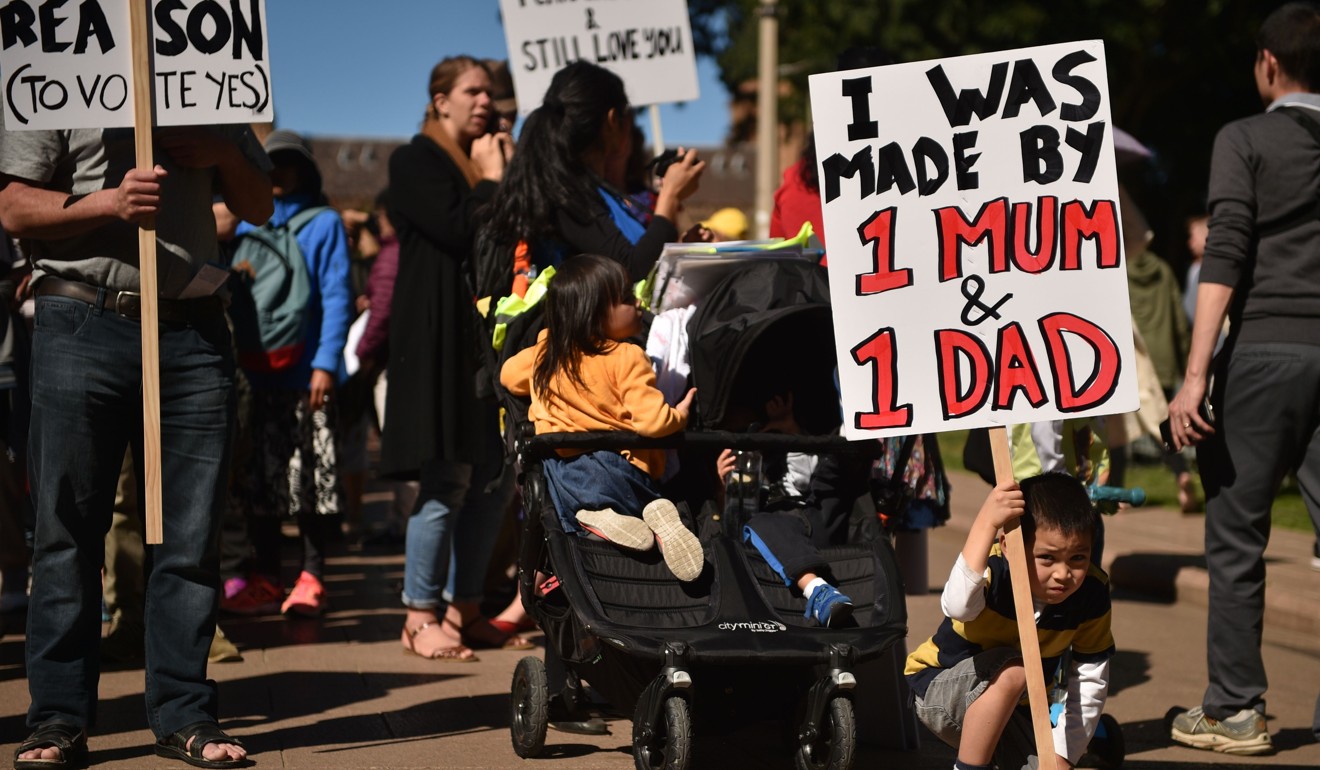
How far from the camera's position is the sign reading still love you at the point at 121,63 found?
15.6ft

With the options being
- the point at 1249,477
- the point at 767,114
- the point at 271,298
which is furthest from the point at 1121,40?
the point at 1249,477

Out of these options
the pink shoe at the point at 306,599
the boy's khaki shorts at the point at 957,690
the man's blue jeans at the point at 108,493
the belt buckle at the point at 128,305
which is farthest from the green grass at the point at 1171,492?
the belt buckle at the point at 128,305

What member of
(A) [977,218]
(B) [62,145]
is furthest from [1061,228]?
(B) [62,145]

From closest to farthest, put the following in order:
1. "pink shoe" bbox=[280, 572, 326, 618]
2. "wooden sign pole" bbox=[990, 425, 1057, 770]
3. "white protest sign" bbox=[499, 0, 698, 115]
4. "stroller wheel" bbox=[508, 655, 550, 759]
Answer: "wooden sign pole" bbox=[990, 425, 1057, 770] → "stroller wheel" bbox=[508, 655, 550, 759] → "pink shoe" bbox=[280, 572, 326, 618] → "white protest sign" bbox=[499, 0, 698, 115]

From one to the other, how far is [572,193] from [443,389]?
4.10ft

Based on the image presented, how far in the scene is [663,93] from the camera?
825cm

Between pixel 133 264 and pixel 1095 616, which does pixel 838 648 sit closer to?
pixel 1095 616

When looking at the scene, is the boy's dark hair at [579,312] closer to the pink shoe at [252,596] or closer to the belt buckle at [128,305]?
the belt buckle at [128,305]

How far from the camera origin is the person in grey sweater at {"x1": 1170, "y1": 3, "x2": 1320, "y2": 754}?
5.47 meters

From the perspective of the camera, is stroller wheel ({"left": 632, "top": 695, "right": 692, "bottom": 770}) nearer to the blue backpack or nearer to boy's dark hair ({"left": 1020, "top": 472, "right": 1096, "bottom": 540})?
boy's dark hair ({"left": 1020, "top": 472, "right": 1096, "bottom": 540})

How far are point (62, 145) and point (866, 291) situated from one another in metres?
2.40

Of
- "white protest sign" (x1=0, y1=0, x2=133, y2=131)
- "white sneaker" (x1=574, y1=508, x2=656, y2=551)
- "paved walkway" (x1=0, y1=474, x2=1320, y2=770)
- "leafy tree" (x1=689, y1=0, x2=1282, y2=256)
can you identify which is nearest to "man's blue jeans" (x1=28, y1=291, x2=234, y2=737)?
"paved walkway" (x1=0, y1=474, x2=1320, y2=770)

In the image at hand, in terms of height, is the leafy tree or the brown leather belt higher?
the leafy tree

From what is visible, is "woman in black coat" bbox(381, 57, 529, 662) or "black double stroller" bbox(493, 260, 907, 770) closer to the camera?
"black double stroller" bbox(493, 260, 907, 770)
